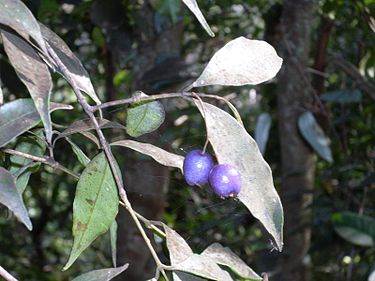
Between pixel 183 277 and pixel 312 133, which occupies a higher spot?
pixel 183 277

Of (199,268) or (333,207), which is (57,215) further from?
(199,268)

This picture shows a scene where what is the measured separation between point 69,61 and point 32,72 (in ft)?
0.40

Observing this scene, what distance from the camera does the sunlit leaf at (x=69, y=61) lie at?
625mm

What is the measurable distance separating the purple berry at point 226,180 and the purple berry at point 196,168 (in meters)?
0.02

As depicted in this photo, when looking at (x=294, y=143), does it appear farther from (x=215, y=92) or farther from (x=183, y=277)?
(x=183, y=277)

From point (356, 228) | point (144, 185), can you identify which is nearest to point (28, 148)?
point (144, 185)

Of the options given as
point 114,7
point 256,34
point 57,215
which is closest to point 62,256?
point 57,215

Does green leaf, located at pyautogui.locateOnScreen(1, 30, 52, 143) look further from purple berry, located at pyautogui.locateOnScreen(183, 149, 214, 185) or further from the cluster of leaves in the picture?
purple berry, located at pyautogui.locateOnScreen(183, 149, 214, 185)

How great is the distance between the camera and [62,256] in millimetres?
3146

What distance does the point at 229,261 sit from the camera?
577 millimetres

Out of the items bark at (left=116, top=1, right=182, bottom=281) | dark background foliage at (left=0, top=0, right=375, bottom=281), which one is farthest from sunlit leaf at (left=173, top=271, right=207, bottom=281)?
bark at (left=116, top=1, right=182, bottom=281)

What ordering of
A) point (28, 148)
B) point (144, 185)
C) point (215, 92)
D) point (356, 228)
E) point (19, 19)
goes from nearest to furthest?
point (19, 19) < point (28, 148) < point (144, 185) < point (356, 228) < point (215, 92)

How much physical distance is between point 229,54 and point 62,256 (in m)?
Result: 2.69

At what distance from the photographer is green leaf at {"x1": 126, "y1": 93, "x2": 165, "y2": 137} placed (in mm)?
635
